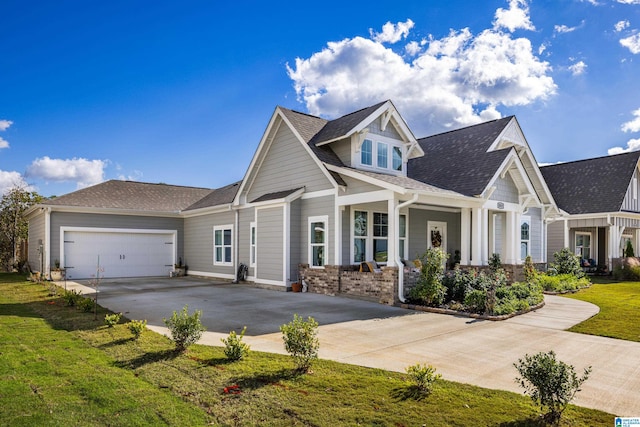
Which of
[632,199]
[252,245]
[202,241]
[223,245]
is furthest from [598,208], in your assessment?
[202,241]

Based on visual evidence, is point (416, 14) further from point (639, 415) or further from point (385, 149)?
point (639, 415)

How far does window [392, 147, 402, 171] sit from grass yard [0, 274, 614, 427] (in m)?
11.4

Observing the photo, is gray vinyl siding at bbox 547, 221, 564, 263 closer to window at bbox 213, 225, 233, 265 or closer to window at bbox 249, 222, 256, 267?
window at bbox 249, 222, 256, 267

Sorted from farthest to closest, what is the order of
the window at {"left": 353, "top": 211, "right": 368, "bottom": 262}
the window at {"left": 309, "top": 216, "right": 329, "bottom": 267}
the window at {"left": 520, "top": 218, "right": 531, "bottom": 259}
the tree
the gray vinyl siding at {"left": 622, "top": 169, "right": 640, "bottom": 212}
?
the tree < the gray vinyl siding at {"left": 622, "top": 169, "right": 640, "bottom": 212} < the window at {"left": 520, "top": 218, "right": 531, "bottom": 259} < the window at {"left": 353, "top": 211, "right": 368, "bottom": 262} < the window at {"left": 309, "top": 216, "right": 329, "bottom": 267}

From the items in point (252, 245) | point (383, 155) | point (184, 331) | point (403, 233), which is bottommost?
point (184, 331)

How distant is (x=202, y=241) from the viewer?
21688 mm

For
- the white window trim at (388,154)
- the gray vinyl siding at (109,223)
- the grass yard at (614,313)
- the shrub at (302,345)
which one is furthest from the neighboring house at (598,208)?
the shrub at (302,345)

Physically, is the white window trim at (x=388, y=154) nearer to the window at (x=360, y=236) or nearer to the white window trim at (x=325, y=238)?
the window at (x=360, y=236)

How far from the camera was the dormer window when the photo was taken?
15523 mm

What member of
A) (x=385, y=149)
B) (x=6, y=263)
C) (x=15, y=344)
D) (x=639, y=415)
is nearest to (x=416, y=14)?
(x=385, y=149)

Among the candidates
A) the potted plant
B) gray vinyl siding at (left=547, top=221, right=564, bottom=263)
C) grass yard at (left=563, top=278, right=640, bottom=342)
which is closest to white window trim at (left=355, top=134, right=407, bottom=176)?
grass yard at (left=563, top=278, right=640, bottom=342)

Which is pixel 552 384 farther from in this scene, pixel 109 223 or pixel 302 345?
pixel 109 223

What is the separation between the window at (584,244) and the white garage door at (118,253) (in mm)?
24026

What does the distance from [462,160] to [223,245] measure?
11479mm
